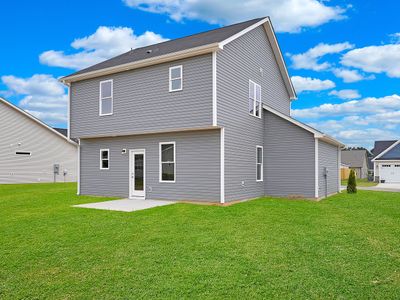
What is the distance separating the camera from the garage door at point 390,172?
3316 cm

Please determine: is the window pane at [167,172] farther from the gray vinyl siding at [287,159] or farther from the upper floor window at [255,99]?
the gray vinyl siding at [287,159]

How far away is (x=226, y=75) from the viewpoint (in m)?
12.1

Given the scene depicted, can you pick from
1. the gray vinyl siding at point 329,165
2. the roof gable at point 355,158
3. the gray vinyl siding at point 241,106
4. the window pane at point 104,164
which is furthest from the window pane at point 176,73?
the roof gable at point 355,158

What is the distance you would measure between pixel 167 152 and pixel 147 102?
2169 mm

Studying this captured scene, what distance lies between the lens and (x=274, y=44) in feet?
53.6

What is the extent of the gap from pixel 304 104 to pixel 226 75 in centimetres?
1081

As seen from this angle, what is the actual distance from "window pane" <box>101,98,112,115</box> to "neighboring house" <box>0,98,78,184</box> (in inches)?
595

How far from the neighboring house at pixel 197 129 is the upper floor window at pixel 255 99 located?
5 centimetres

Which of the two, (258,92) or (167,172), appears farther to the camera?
(258,92)

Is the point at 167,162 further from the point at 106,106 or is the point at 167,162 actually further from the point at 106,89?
the point at 106,89

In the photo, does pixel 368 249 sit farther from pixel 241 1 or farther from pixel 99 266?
pixel 241 1

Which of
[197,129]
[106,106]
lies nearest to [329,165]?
[197,129]

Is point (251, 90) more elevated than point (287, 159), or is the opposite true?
point (251, 90)

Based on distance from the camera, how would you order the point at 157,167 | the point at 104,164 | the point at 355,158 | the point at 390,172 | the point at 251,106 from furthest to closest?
the point at 355,158 < the point at 390,172 < the point at 104,164 < the point at 251,106 < the point at 157,167
